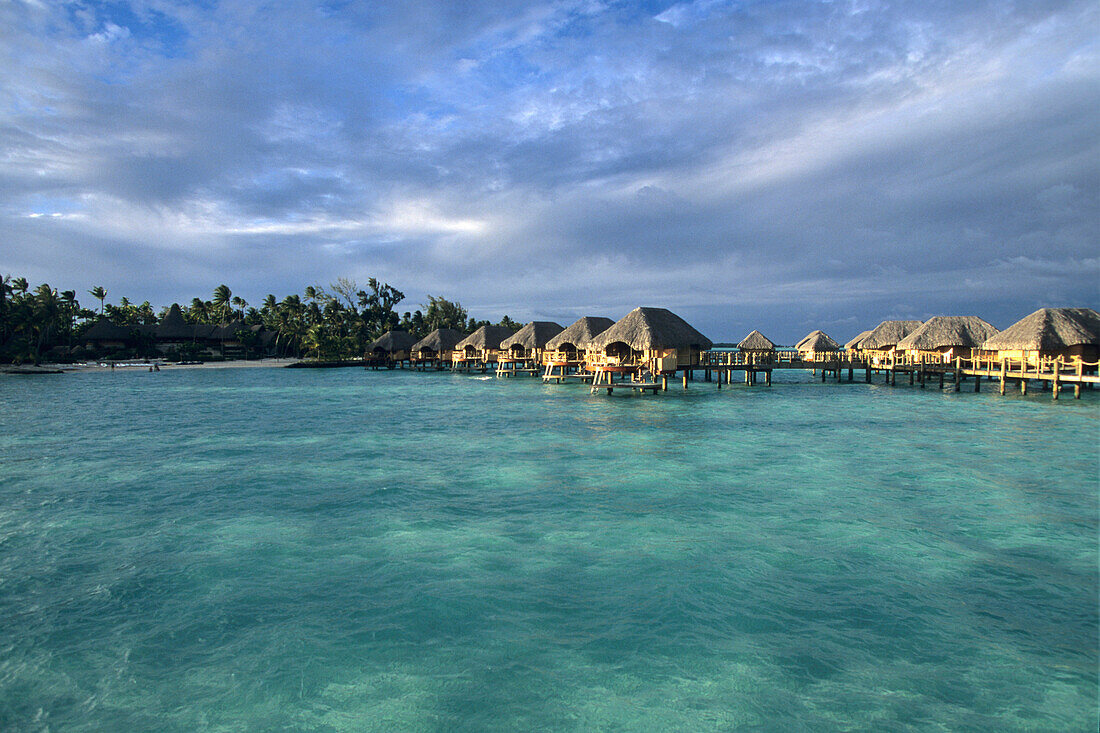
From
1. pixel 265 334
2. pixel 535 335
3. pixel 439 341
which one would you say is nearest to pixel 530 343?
pixel 535 335

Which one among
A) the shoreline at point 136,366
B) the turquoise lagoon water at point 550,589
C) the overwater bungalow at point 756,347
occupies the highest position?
the overwater bungalow at point 756,347

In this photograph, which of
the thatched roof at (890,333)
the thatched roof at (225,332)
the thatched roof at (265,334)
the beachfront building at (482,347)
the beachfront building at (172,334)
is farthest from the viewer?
the thatched roof at (265,334)

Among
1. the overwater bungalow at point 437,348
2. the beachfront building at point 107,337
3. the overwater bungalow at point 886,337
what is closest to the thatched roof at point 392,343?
the overwater bungalow at point 437,348

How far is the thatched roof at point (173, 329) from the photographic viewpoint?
6328 centimetres

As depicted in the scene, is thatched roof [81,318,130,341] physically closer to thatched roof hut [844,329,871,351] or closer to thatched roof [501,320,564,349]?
thatched roof [501,320,564,349]

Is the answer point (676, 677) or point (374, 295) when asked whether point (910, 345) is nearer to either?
point (676, 677)

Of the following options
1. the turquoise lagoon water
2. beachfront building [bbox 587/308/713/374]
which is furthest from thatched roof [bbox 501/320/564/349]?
the turquoise lagoon water

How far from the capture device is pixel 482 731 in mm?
4121

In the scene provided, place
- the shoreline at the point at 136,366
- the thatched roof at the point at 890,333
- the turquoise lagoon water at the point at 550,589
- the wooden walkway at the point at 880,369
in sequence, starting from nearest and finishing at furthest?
1. the turquoise lagoon water at the point at 550,589
2. the wooden walkway at the point at 880,369
3. the thatched roof at the point at 890,333
4. the shoreline at the point at 136,366

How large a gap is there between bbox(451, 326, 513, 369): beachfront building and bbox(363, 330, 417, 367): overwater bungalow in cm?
795

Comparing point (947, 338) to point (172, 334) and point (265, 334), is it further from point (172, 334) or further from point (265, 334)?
point (172, 334)

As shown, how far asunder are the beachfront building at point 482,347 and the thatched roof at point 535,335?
2476 mm

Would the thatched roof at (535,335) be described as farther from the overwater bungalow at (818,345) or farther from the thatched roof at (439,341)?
the overwater bungalow at (818,345)

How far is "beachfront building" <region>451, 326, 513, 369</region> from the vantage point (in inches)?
1920
